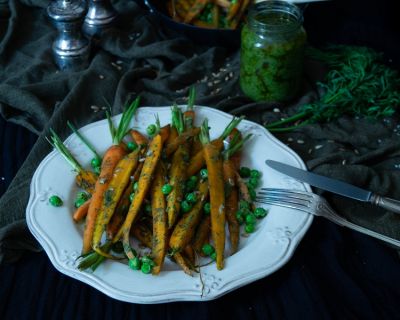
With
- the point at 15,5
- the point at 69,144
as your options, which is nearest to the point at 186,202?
the point at 69,144

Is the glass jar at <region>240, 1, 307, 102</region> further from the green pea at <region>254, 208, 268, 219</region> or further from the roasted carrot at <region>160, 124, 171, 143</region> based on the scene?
the green pea at <region>254, 208, 268, 219</region>

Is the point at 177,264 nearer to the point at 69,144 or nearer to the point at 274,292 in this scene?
the point at 274,292

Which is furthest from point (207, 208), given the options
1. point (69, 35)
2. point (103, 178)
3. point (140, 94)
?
point (69, 35)

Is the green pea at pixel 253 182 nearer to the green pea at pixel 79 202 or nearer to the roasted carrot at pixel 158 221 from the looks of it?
the roasted carrot at pixel 158 221

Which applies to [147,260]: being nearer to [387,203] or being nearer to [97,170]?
[97,170]

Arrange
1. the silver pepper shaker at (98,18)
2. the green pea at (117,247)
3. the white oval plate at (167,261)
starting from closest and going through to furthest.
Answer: the white oval plate at (167,261), the green pea at (117,247), the silver pepper shaker at (98,18)

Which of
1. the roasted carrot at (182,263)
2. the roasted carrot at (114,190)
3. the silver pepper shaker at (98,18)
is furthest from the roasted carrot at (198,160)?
the silver pepper shaker at (98,18)
